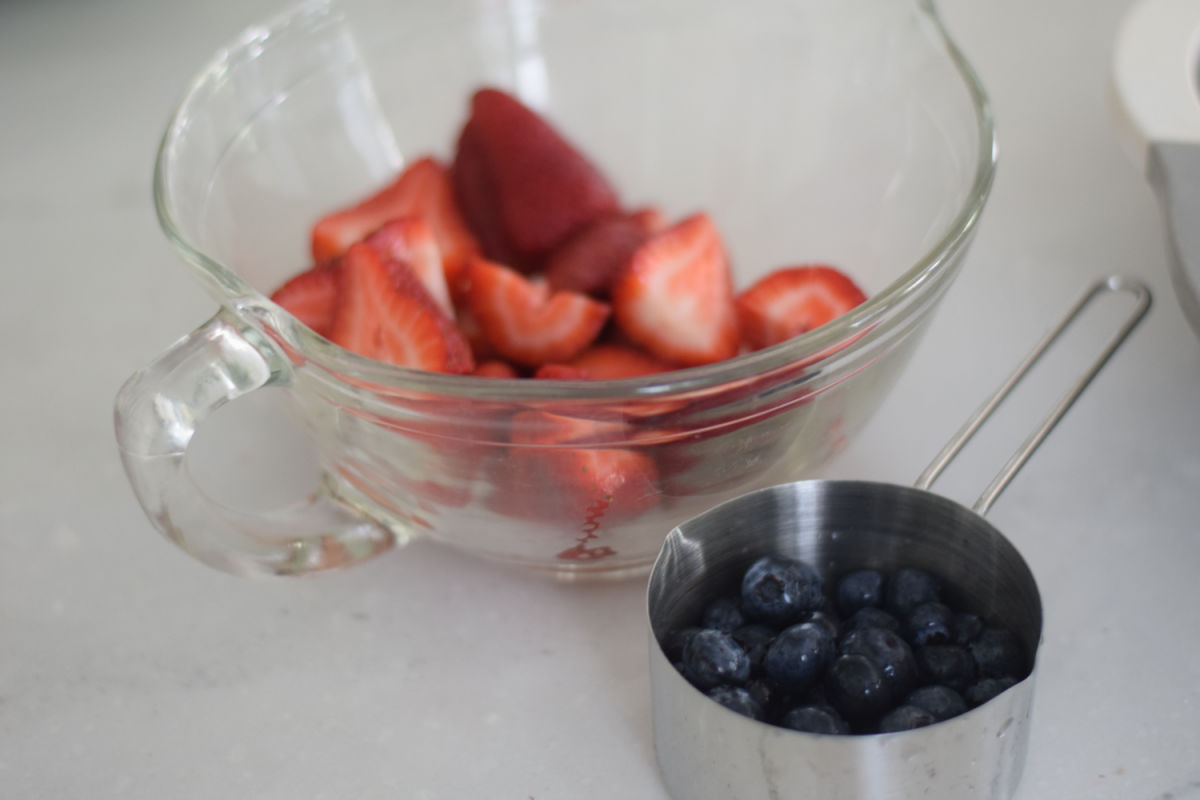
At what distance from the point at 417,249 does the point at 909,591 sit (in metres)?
0.37

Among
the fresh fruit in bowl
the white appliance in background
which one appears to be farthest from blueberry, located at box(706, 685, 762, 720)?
the white appliance in background

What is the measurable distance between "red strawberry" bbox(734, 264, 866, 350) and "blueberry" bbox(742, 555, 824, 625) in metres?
0.18

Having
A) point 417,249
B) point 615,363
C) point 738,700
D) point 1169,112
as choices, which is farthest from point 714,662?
point 1169,112

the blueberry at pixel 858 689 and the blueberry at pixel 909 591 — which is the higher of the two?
the blueberry at pixel 858 689

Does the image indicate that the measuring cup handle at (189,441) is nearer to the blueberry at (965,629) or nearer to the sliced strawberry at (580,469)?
the sliced strawberry at (580,469)

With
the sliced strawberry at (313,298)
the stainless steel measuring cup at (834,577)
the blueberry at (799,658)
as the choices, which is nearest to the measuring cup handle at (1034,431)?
the stainless steel measuring cup at (834,577)

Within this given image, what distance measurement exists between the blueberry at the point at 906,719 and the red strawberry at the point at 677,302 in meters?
0.27

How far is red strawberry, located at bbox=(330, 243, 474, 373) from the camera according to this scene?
66 centimetres

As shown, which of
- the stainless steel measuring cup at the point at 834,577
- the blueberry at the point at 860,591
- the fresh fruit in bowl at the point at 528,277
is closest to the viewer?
the stainless steel measuring cup at the point at 834,577

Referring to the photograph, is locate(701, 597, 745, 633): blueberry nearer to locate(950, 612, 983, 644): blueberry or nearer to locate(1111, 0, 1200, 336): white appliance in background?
locate(950, 612, 983, 644): blueberry

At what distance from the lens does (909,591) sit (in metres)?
0.55

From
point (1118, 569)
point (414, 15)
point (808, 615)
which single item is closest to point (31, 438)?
point (414, 15)

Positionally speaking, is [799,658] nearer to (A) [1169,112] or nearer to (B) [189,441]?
(B) [189,441]

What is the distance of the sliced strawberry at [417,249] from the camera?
2.37 ft
